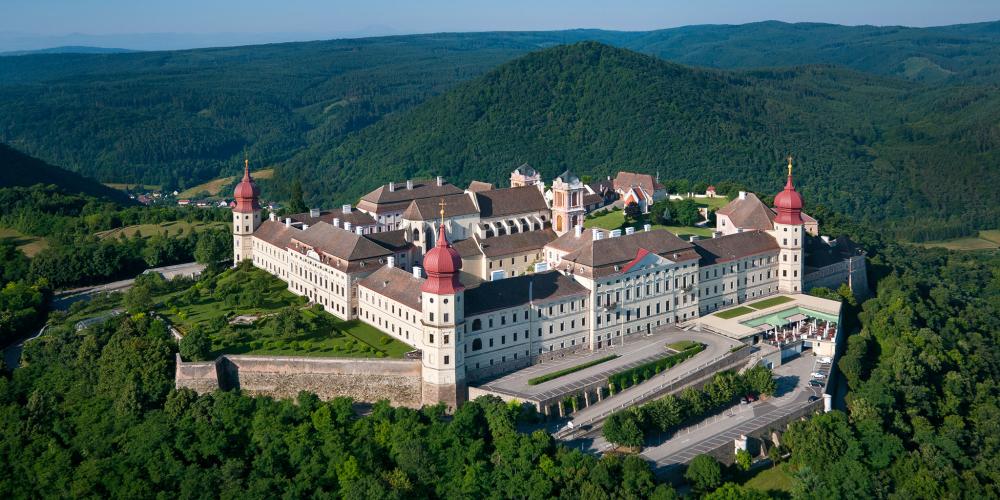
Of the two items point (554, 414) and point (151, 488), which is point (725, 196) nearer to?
point (554, 414)

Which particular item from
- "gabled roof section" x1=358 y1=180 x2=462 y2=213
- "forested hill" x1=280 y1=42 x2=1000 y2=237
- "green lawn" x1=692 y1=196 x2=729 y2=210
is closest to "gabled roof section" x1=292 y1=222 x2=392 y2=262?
"gabled roof section" x1=358 y1=180 x2=462 y2=213

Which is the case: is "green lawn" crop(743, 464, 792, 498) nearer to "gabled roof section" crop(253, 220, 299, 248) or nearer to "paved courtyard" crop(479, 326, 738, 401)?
"paved courtyard" crop(479, 326, 738, 401)

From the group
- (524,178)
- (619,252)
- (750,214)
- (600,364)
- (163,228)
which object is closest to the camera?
(600,364)

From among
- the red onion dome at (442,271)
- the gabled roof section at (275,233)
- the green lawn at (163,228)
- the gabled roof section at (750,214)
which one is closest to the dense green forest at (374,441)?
the red onion dome at (442,271)

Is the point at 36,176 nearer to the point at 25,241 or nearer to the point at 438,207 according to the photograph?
the point at 25,241

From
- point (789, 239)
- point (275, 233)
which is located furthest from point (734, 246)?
point (275, 233)
